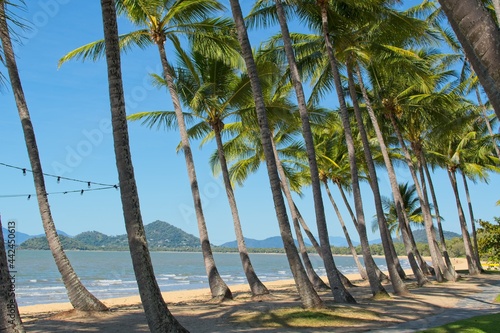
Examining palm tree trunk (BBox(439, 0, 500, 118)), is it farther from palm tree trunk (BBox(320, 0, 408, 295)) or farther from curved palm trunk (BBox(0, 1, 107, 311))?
palm tree trunk (BBox(320, 0, 408, 295))

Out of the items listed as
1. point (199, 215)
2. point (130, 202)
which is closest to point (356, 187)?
point (199, 215)

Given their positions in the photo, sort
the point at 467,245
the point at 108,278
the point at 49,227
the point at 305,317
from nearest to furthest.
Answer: the point at 305,317 → the point at 49,227 → the point at 467,245 → the point at 108,278

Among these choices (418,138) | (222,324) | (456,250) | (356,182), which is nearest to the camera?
(222,324)

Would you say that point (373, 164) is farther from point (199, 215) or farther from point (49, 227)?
point (49, 227)

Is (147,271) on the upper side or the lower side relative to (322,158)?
lower

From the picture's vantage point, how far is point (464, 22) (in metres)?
3.49

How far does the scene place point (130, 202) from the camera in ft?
22.1

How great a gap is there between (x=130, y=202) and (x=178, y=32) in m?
11.1

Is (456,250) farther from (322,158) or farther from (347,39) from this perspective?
(347,39)

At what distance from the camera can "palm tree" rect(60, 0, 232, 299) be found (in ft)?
50.8

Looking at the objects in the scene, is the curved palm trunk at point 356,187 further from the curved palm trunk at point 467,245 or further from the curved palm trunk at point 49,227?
the curved palm trunk at point 467,245

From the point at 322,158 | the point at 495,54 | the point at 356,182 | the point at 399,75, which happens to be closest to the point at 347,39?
the point at 399,75

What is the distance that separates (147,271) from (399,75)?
16.3 m

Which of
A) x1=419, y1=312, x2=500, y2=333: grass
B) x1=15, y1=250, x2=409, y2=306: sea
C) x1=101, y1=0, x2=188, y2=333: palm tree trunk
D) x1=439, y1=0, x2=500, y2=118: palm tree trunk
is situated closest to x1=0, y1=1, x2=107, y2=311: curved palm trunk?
x1=101, y1=0, x2=188, y2=333: palm tree trunk
